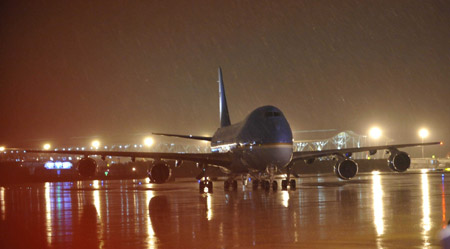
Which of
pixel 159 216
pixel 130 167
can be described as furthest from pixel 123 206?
pixel 130 167

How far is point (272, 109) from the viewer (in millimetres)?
35906

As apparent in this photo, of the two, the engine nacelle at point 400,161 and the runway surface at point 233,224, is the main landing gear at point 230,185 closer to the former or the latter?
the runway surface at point 233,224

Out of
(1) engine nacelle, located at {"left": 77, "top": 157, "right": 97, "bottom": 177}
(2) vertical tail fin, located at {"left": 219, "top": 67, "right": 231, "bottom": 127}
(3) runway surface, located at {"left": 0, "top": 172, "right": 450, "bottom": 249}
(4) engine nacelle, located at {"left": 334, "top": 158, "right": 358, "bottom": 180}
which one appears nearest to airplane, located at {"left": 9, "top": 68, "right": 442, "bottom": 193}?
(4) engine nacelle, located at {"left": 334, "top": 158, "right": 358, "bottom": 180}

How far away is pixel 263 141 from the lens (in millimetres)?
34500

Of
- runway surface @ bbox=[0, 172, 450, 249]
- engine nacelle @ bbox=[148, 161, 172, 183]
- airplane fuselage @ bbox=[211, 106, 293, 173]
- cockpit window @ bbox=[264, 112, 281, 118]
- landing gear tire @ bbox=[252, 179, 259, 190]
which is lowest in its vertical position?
landing gear tire @ bbox=[252, 179, 259, 190]

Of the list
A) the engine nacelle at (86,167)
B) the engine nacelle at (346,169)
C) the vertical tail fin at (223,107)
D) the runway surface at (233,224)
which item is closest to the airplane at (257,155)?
the engine nacelle at (346,169)

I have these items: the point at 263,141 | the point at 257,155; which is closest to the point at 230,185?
the point at 257,155

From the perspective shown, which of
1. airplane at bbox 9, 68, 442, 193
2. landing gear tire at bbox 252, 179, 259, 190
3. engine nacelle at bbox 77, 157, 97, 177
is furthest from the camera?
engine nacelle at bbox 77, 157, 97, 177

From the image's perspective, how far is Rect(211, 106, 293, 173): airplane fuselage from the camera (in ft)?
113

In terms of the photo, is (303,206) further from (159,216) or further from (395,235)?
(395,235)

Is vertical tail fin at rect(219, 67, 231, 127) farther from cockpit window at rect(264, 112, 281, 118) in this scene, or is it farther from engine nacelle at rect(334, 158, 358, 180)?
cockpit window at rect(264, 112, 281, 118)

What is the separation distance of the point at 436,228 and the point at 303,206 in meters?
8.20

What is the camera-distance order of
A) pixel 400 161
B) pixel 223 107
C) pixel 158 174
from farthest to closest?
pixel 223 107
pixel 400 161
pixel 158 174

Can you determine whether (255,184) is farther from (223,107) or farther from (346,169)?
(223,107)
